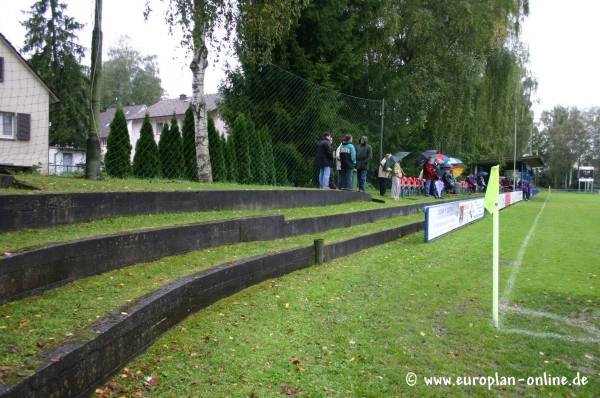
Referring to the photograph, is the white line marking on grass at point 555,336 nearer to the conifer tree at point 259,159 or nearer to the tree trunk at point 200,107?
the tree trunk at point 200,107

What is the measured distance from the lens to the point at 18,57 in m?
9.02

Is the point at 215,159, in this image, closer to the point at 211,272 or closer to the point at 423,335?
the point at 211,272

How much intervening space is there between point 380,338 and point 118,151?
9.37 metres

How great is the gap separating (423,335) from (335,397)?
1.83 metres

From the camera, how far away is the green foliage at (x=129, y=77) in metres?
59.1

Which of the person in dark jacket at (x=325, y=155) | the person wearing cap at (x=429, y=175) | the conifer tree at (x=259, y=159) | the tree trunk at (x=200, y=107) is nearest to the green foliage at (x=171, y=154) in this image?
the tree trunk at (x=200, y=107)

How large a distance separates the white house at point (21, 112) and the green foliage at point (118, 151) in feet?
5.38

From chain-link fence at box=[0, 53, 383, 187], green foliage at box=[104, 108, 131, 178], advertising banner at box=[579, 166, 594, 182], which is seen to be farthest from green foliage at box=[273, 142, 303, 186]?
advertising banner at box=[579, 166, 594, 182]

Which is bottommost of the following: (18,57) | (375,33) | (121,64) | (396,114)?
(18,57)

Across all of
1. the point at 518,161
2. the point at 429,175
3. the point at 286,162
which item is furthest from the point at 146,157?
the point at 518,161

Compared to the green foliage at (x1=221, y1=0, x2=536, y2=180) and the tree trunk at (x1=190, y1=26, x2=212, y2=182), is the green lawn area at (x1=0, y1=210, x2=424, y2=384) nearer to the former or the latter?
the tree trunk at (x1=190, y1=26, x2=212, y2=182)

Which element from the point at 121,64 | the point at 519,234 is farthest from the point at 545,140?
the point at 519,234

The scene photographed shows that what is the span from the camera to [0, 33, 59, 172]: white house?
9.06m

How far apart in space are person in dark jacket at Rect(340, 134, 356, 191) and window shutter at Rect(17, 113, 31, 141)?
28.8 ft
